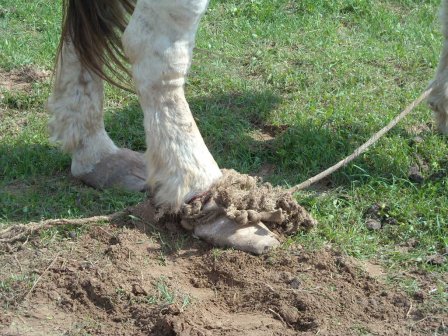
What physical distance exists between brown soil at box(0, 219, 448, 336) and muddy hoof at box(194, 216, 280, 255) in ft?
0.15

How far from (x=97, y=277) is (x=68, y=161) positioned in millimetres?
1282

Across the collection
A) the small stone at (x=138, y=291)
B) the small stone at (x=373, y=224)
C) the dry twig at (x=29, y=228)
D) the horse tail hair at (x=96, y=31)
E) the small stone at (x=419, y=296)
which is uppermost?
the horse tail hair at (x=96, y=31)

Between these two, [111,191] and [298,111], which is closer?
[111,191]

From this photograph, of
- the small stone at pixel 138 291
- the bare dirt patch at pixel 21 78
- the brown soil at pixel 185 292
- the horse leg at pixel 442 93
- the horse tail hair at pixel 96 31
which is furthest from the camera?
the bare dirt patch at pixel 21 78

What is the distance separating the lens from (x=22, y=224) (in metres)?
3.99

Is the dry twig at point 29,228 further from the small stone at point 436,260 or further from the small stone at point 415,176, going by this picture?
the small stone at point 415,176

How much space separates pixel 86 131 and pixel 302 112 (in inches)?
56.8

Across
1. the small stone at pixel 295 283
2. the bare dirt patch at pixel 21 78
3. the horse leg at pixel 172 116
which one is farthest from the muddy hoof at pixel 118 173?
the bare dirt patch at pixel 21 78

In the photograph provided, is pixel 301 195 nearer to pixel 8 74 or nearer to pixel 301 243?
pixel 301 243

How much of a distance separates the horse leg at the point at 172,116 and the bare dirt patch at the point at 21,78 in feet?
6.23

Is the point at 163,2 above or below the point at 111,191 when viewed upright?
above

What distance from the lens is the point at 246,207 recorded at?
3.87 m

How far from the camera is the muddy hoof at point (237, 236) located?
3.80 m

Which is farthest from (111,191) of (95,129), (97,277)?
(97,277)
